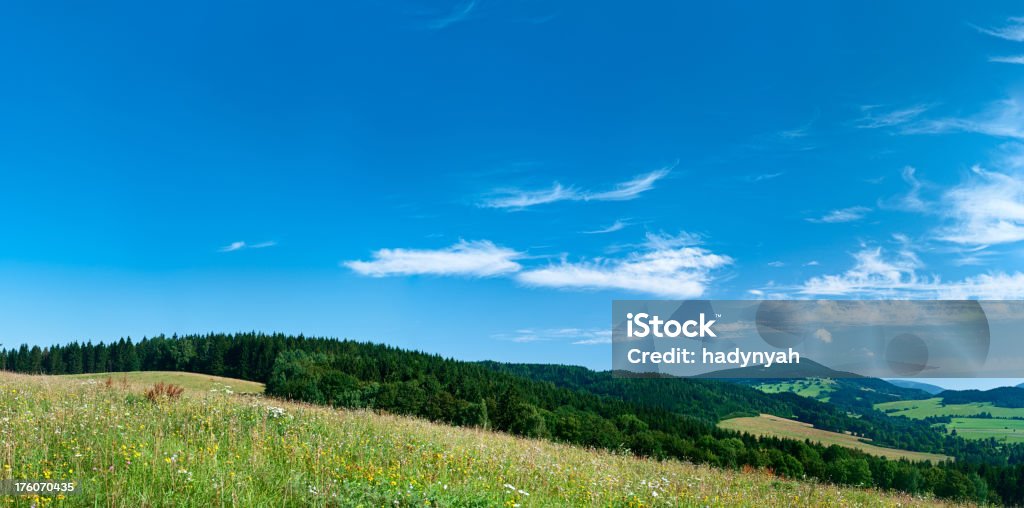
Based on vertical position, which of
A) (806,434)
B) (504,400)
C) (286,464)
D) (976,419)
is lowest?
(976,419)

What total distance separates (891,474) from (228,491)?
11107 cm

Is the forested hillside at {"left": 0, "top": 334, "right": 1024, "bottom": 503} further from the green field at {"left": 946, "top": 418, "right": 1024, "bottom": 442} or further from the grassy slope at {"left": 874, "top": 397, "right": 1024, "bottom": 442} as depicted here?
the grassy slope at {"left": 874, "top": 397, "right": 1024, "bottom": 442}

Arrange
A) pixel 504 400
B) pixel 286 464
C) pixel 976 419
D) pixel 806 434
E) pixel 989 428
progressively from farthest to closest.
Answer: pixel 976 419 → pixel 989 428 → pixel 806 434 → pixel 504 400 → pixel 286 464

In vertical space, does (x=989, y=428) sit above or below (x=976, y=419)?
below

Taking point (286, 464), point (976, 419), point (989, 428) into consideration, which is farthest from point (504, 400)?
point (976, 419)

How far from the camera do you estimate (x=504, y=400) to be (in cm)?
7806

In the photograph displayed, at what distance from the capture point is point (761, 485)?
14.4 metres

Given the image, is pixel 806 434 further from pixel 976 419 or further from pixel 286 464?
pixel 286 464

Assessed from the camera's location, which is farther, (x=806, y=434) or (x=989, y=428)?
(x=989, y=428)

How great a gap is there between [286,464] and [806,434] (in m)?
143

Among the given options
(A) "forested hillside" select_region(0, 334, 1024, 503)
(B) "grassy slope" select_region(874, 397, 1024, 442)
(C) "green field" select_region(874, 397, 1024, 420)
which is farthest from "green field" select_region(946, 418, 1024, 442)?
(A) "forested hillside" select_region(0, 334, 1024, 503)

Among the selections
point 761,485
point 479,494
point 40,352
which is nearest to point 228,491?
point 479,494

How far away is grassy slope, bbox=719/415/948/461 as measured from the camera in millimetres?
116019

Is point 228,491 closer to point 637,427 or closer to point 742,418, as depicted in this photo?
point 637,427
